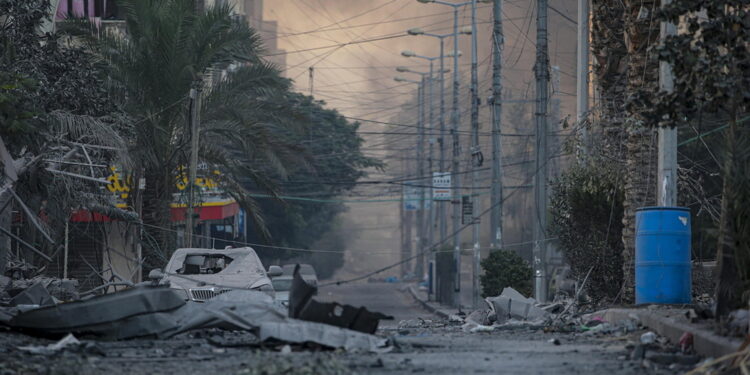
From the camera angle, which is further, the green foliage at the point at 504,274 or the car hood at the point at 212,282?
the green foliage at the point at 504,274

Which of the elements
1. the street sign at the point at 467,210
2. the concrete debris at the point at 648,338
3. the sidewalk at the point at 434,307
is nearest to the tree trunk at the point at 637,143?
the concrete debris at the point at 648,338

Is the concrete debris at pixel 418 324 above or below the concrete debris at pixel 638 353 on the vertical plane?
below

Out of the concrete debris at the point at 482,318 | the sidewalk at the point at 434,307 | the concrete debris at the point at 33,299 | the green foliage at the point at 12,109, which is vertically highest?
the green foliage at the point at 12,109

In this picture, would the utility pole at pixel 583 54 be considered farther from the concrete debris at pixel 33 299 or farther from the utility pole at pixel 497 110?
the concrete debris at pixel 33 299

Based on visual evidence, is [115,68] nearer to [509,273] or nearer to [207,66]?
[207,66]

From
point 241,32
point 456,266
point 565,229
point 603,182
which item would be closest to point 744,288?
point 603,182

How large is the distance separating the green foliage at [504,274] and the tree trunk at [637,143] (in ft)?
55.7

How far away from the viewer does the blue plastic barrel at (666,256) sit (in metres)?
15.1

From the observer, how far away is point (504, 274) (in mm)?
36625

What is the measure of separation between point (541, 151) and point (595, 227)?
17.6 ft

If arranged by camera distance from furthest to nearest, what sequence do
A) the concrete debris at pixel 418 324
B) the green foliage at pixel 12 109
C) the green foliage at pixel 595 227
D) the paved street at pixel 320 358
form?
1. the green foliage at pixel 595 227
2. the concrete debris at pixel 418 324
3. the green foliage at pixel 12 109
4. the paved street at pixel 320 358

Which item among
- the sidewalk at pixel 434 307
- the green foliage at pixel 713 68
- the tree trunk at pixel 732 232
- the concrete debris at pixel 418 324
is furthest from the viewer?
the sidewalk at pixel 434 307

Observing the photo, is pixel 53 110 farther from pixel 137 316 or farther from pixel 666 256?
pixel 666 256

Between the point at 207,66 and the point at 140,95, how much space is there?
6.04ft
